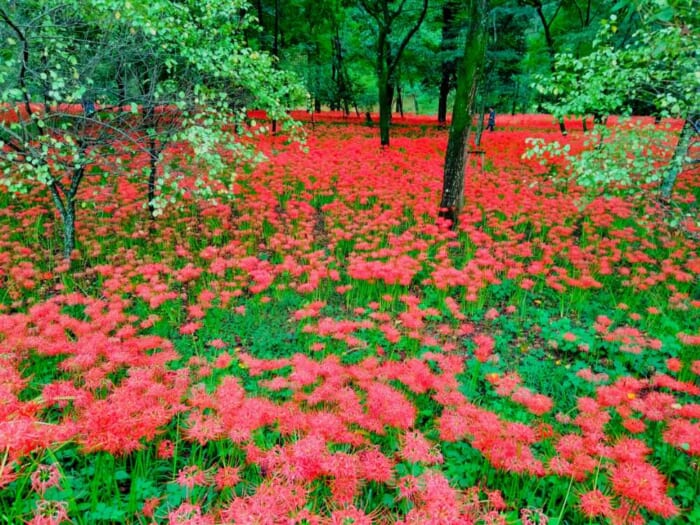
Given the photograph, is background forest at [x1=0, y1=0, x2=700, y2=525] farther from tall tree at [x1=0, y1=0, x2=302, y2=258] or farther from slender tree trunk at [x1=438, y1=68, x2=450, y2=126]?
slender tree trunk at [x1=438, y1=68, x2=450, y2=126]

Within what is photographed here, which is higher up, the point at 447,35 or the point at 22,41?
the point at 447,35

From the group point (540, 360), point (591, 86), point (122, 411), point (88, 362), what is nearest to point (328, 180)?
point (591, 86)

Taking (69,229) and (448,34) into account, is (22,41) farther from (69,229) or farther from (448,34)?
(448,34)

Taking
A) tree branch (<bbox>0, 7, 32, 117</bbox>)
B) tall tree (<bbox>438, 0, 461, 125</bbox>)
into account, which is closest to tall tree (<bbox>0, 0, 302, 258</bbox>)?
tree branch (<bbox>0, 7, 32, 117</bbox>)

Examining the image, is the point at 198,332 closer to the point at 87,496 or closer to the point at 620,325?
the point at 87,496

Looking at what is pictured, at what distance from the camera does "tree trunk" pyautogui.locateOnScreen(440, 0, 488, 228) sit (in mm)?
7652

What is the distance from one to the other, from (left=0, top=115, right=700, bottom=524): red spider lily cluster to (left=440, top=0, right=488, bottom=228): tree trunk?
59 cm

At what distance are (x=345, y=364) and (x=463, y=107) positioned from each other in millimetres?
5857

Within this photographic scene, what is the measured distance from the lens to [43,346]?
4.03m

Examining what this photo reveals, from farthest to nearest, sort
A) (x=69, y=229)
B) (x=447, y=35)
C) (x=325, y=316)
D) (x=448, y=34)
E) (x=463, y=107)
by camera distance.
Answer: (x=447, y=35), (x=448, y=34), (x=463, y=107), (x=69, y=229), (x=325, y=316)

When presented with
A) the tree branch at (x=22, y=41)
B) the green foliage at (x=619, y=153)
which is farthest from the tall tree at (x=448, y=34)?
the tree branch at (x=22, y=41)

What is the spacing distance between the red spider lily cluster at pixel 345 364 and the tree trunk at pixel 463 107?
588 millimetres

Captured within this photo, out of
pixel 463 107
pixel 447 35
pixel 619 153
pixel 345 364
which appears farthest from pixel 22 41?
pixel 447 35

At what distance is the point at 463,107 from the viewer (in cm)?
800
